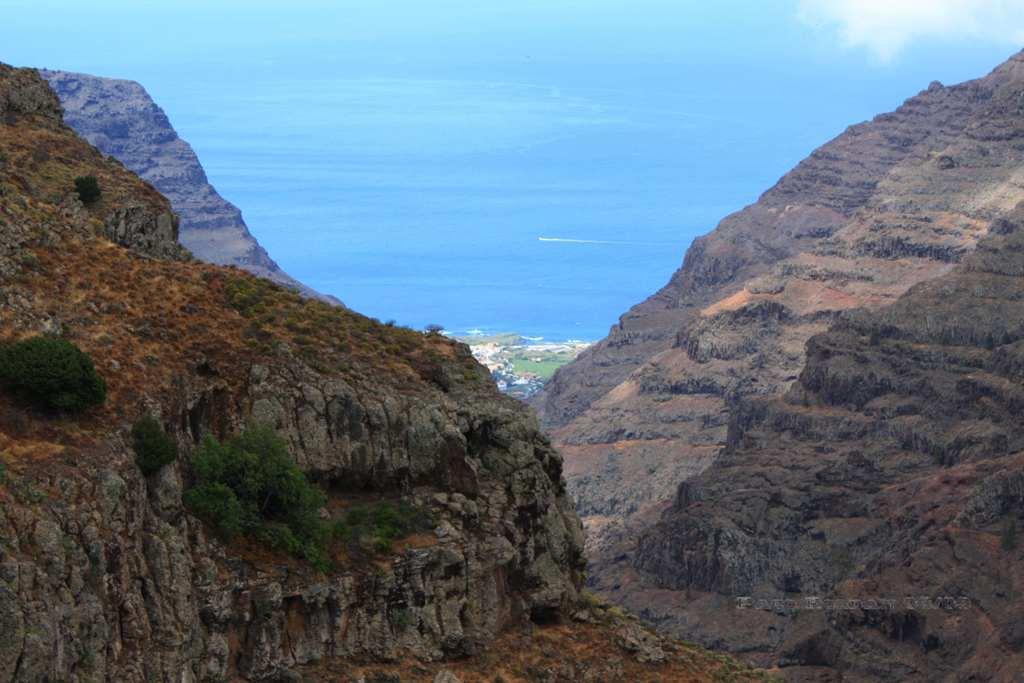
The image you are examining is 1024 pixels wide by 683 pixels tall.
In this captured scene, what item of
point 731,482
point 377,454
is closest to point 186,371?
point 377,454

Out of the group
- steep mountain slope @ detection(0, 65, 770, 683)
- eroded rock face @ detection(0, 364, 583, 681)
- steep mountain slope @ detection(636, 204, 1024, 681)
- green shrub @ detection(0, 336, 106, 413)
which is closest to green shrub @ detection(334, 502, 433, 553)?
steep mountain slope @ detection(0, 65, 770, 683)

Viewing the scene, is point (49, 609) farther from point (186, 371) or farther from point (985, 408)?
point (985, 408)

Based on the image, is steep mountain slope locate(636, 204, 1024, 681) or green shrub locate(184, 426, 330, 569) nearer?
green shrub locate(184, 426, 330, 569)

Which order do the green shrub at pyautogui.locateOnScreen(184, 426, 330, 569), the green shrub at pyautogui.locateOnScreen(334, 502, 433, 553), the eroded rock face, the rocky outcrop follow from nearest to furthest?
the eroded rock face
the rocky outcrop
the green shrub at pyautogui.locateOnScreen(184, 426, 330, 569)
the green shrub at pyautogui.locateOnScreen(334, 502, 433, 553)

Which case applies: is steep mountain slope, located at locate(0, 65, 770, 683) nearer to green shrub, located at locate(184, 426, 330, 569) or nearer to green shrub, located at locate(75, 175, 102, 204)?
green shrub, located at locate(75, 175, 102, 204)

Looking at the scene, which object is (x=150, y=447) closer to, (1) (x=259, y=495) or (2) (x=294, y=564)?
(1) (x=259, y=495)

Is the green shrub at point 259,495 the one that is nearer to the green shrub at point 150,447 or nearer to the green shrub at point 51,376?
the green shrub at point 150,447
